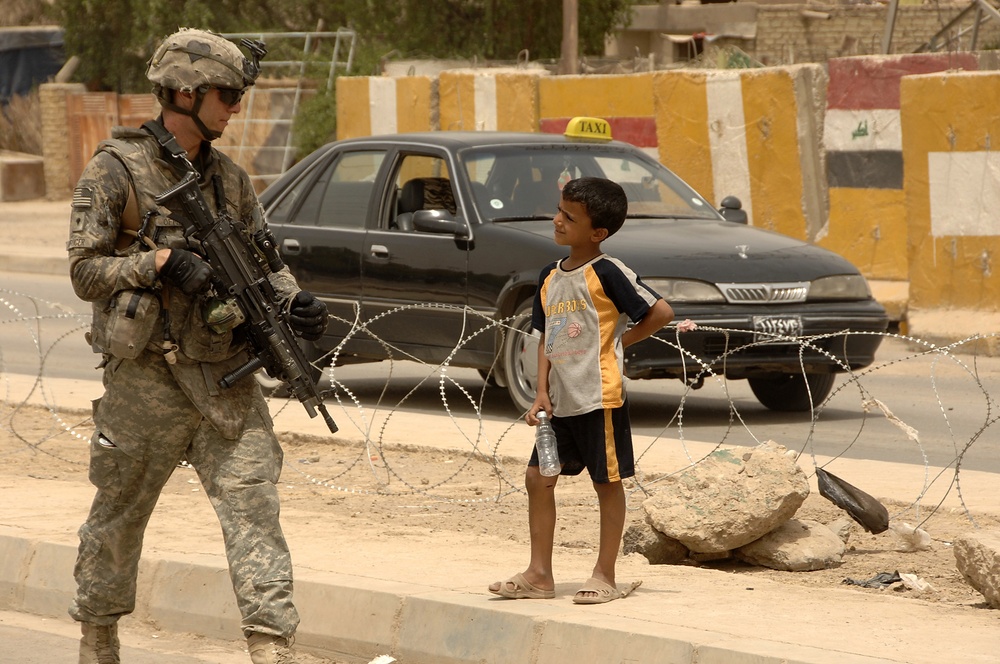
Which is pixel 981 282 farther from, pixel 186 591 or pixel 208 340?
pixel 208 340

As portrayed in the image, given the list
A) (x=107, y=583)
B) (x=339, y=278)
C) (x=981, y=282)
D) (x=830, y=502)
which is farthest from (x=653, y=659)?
(x=981, y=282)

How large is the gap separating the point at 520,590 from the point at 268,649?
1.08 meters

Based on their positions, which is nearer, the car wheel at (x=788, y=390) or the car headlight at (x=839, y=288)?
the car headlight at (x=839, y=288)

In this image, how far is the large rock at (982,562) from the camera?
206 inches

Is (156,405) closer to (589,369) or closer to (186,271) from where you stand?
(186,271)

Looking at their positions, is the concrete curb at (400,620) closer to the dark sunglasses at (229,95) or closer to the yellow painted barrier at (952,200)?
the dark sunglasses at (229,95)

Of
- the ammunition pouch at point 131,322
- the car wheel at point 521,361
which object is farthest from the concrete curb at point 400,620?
the car wheel at point 521,361

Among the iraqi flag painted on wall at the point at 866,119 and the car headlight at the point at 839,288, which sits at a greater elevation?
the iraqi flag painted on wall at the point at 866,119

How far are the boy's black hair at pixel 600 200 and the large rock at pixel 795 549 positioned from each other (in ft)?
5.25

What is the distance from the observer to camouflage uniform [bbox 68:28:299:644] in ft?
14.6

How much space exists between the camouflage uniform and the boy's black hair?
106 centimetres

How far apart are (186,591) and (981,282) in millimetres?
9336

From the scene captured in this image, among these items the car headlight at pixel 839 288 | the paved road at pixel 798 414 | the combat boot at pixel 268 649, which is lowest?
the paved road at pixel 798 414

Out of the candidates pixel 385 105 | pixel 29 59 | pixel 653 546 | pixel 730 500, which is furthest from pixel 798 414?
pixel 29 59
